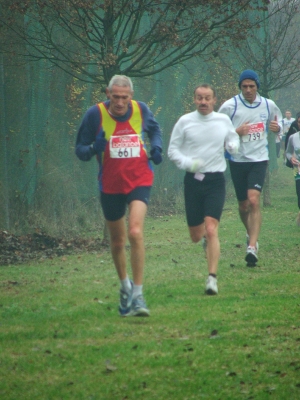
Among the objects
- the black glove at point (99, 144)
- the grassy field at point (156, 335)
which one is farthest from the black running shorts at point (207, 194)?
the black glove at point (99, 144)

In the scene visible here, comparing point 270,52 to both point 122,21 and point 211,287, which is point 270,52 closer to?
point 122,21

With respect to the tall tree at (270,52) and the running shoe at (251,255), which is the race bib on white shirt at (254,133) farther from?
the tall tree at (270,52)

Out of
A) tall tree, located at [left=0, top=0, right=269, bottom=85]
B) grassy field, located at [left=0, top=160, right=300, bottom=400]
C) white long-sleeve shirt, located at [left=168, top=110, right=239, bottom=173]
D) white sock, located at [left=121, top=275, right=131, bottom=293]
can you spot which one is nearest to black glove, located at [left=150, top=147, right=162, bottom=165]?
white sock, located at [left=121, top=275, right=131, bottom=293]

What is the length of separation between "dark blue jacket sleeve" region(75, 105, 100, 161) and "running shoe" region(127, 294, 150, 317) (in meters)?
1.25

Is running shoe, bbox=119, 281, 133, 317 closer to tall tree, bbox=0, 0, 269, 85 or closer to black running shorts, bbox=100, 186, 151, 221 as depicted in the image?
black running shorts, bbox=100, 186, 151, 221

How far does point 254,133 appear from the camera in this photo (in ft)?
35.5

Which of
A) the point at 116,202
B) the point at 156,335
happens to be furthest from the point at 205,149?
the point at 156,335

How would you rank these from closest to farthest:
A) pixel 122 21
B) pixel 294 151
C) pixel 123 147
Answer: pixel 123 147 < pixel 122 21 < pixel 294 151

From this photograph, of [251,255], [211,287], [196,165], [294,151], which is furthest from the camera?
[294,151]

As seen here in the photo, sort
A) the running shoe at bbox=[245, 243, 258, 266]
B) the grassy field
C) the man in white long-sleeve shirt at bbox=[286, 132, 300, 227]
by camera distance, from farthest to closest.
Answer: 1. the man in white long-sleeve shirt at bbox=[286, 132, 300, 227]
2. the running shoe at bbox=[245, 243, 258, 266]
3. the grassy field

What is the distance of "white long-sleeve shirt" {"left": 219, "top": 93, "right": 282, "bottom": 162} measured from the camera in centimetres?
1082

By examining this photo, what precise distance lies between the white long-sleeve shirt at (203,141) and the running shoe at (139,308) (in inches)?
78.7

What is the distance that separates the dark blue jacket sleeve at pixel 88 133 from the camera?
7613mm

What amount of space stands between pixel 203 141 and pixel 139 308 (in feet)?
7.55
